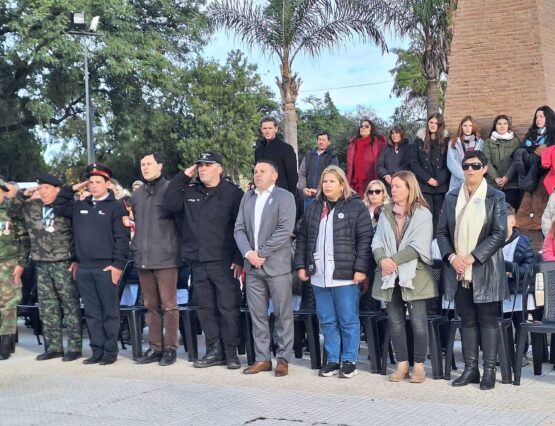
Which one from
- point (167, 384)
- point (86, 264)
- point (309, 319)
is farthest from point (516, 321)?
point (86, 264)

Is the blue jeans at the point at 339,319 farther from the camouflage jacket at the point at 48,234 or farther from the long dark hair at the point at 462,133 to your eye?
the long dark hair at the point at 462,133

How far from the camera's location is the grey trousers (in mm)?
7637

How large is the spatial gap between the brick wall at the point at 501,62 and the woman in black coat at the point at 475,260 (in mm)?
4525

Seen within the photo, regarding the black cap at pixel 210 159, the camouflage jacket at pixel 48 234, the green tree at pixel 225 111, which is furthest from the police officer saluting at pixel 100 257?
the green tree at pixel 225 111

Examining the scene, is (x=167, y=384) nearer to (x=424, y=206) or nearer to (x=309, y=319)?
(x=309, y=319)

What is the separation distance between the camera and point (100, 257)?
838 cm

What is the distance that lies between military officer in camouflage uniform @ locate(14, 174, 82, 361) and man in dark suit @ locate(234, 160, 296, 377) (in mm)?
2132

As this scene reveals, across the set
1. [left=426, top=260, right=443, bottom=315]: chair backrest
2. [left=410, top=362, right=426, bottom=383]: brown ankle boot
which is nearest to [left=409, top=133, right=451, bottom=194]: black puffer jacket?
[left=426, top=260, right=443, bottom=315]: chair backrest

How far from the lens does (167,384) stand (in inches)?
290

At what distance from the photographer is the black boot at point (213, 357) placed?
810 cm

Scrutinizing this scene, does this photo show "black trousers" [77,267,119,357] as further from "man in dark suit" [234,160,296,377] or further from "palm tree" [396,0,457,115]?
"palm tree" [396,0,457,115]

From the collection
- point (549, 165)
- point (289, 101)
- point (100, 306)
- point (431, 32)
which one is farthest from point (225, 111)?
point (100, 306)

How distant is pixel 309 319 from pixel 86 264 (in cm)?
238

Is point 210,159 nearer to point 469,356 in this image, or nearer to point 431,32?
point 469,356
